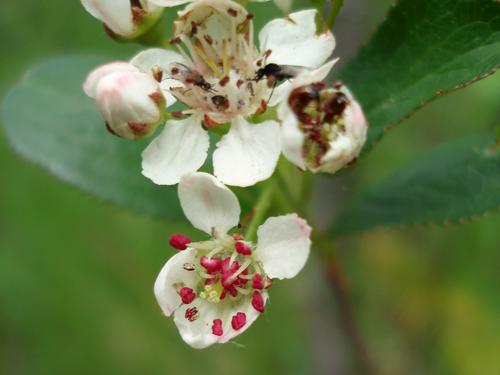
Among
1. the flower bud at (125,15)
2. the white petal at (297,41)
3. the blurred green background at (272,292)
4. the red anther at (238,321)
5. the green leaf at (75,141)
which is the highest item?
the flower bud at (125,15)

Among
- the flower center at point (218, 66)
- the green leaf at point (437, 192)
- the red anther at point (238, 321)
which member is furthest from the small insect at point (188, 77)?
the green leaf at point (437, 192)

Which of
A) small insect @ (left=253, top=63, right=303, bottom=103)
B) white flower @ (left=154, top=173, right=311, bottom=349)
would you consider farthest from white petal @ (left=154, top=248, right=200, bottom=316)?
small insect @ (left=253, top=63, right=303, bottom=103)

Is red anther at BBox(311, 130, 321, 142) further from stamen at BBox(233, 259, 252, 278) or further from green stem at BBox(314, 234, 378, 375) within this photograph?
green stem at BBox(314, 234, 378, 375)

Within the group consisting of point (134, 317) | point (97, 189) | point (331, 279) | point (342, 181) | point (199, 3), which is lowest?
point (134, 317)

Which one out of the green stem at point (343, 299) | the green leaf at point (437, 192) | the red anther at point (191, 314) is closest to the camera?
the red anther at point (191, 314)

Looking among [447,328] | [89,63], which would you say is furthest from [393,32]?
[447,328]

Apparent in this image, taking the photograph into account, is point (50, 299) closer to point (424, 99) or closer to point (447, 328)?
point (447, 328)

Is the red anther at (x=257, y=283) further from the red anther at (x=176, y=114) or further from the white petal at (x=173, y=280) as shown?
the red anther at (x=176, y=114)

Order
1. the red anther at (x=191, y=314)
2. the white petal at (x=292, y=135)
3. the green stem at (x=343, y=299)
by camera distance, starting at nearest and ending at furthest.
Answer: the white petal at (x=292, y=135) → the red anther at (x=191, y=314) → the green stem at (x=343, y=299)

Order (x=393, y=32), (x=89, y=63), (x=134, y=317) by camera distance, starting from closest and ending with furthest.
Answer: (x=393, y=32)
(x=89, y=63)
(x=134, y=317)
